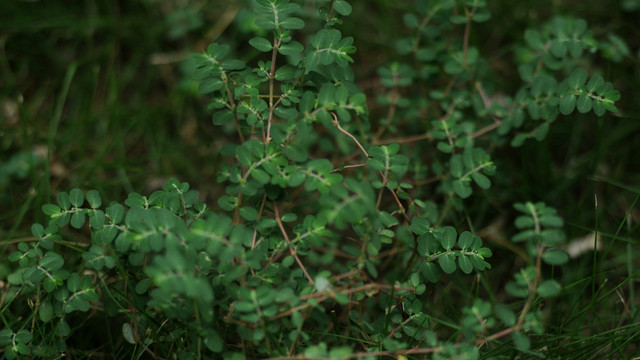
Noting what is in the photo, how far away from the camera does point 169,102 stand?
3469mm

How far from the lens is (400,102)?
2855mm

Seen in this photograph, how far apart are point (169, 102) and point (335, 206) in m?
2.10

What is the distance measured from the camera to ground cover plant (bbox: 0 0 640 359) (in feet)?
5.98

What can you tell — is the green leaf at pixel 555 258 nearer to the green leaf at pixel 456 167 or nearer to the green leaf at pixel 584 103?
the green leaf at pixel 456 167

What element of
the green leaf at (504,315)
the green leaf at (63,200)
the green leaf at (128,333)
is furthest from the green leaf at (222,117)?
the green leaf at (504,315)

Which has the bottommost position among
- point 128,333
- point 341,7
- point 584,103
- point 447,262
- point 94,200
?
point 128,333

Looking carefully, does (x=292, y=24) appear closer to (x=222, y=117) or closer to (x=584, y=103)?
(x=222, y=117)

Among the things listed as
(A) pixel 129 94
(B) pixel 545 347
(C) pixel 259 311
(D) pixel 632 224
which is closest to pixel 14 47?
(A) pixel 129 94

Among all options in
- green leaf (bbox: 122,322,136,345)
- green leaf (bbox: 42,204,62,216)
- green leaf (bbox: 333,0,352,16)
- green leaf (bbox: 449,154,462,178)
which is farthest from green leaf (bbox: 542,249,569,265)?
green leaf (bbox: 42,204,62,216)

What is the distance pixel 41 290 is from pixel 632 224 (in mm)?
2870

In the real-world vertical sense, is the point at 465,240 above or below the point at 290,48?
below

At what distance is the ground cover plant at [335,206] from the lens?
1.82 meters

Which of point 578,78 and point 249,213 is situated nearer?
point 249,213

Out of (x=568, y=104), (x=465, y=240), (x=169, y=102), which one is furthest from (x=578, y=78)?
(x=169, y=102)
